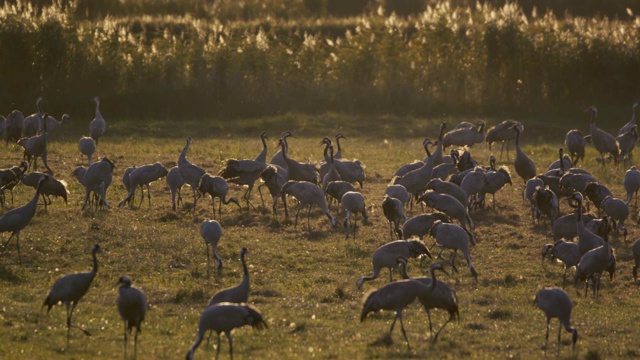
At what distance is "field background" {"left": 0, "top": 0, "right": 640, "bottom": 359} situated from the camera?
11.8 metres

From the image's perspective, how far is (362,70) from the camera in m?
34.9

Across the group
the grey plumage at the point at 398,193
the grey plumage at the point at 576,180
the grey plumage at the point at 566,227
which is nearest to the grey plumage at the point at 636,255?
the grey plumage at the point at 566,227

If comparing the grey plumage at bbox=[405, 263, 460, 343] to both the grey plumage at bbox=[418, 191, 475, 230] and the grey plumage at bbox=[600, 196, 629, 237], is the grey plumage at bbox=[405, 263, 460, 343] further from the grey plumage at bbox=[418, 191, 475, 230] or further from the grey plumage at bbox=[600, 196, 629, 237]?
the grey plumage at bbox=[600, 196, 629, 237]

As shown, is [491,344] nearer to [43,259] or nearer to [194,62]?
[43,259]

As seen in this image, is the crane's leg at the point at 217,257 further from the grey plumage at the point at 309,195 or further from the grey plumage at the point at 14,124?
the grey plumage at the point at 14,124

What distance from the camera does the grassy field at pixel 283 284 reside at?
11117 mm

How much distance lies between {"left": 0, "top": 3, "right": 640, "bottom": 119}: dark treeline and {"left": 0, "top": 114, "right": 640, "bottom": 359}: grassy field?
370 inches

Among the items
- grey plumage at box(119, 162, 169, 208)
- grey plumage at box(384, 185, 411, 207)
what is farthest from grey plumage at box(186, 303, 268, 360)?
grey plumage at box(119, 162, 169, 208)

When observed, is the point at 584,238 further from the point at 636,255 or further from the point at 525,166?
the point at 525,166

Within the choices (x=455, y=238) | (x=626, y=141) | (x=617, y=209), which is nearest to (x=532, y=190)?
(x=617, y=209)

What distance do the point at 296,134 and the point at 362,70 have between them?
5.39 metres

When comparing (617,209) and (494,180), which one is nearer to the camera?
(617,209)

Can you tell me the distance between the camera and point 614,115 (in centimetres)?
3291

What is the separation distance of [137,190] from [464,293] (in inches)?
379
